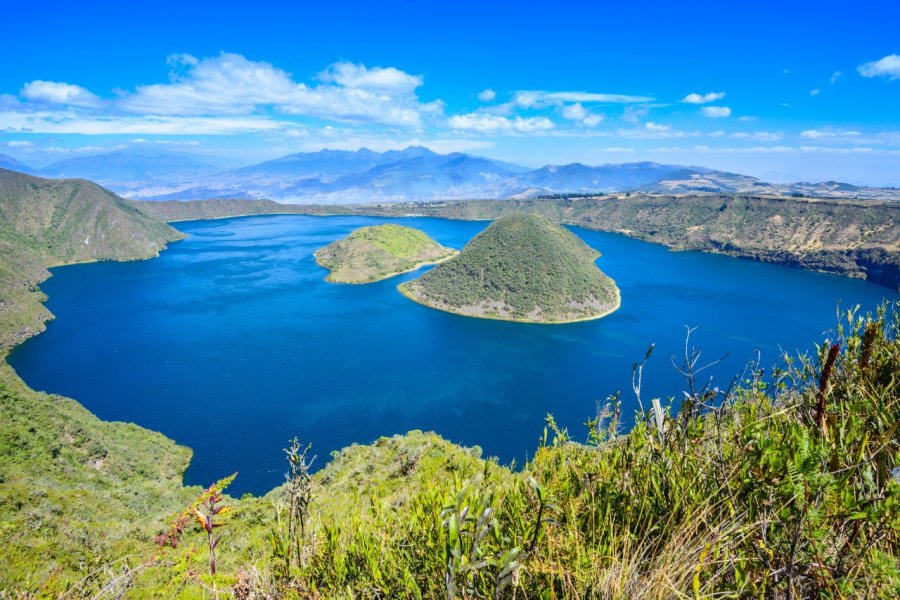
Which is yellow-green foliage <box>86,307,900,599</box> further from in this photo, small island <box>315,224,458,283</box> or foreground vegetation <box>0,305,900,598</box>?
small island <box>315,224,458,283</box>

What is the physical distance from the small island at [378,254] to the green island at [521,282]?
14527mm

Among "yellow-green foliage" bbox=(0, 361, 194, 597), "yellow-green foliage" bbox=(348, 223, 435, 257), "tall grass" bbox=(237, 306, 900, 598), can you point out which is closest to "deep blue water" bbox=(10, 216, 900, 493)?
"yellow-green foliage" bbox=(0, 361, 194, 597)

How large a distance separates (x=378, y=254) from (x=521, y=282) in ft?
146

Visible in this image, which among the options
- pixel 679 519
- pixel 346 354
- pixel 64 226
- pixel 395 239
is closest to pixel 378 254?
pixel 395 239

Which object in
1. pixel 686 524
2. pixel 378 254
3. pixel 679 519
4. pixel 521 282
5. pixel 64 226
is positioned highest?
pixel 686 524

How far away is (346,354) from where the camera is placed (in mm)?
61375

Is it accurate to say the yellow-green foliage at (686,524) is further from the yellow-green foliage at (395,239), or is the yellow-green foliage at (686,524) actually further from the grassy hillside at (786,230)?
the grassy hillside at (786,230)

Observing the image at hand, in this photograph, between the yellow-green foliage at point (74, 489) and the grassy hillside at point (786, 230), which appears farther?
the grassy hillside at point (786, 230)

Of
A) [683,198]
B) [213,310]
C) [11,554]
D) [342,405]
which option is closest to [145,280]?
[213,310]

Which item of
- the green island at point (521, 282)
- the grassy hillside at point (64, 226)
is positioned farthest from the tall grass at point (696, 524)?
the grassy hillside at point (64, 226)

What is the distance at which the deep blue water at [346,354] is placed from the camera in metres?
45.0

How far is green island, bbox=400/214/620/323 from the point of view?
78438 mm

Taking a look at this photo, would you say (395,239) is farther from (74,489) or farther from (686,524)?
(686,524)

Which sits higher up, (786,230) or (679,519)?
(786,230)
